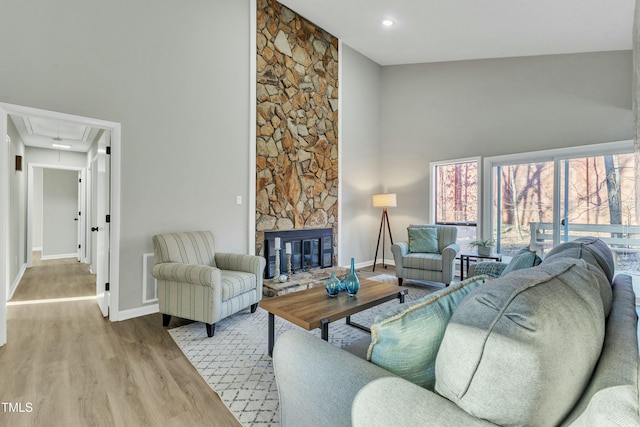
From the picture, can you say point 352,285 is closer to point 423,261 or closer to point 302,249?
point 423,261

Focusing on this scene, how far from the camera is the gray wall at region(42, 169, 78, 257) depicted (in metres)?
6.76

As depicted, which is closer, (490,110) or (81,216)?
(490,110)

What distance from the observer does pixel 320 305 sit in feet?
7.50

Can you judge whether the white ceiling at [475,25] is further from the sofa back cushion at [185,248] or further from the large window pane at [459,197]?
the sofa back cushion at [185,248]

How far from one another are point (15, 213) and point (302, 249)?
13.1 feet

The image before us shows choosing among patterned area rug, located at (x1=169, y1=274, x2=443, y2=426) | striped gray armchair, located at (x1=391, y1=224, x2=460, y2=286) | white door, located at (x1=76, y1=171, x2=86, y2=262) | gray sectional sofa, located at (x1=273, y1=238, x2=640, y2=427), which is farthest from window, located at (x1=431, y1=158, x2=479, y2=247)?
white door, located at (x1=76, y1=171, x2=86, y2=262)

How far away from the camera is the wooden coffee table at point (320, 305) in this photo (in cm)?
205

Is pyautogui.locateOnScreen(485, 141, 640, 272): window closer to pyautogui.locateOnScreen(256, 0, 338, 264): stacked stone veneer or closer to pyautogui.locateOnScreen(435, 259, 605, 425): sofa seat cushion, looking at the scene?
pyautogui.locateOnScreen(256, 0, 338, 264): stacked stone veneer

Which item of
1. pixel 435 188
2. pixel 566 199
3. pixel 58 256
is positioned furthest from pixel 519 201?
pixel 58 256

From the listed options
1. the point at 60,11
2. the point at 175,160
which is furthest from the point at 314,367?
the point at 60,11

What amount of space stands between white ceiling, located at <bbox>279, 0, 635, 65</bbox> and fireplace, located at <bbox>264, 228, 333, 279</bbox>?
125 inches

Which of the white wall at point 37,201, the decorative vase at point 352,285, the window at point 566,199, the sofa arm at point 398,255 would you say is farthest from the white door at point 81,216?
the window at point 566,199

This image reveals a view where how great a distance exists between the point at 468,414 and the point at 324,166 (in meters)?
4.70

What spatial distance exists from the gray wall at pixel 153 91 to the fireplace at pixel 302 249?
18.2 inches
